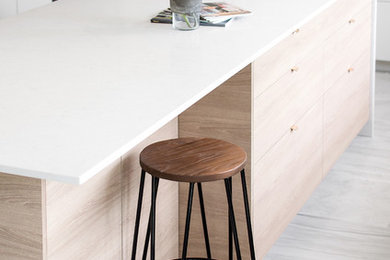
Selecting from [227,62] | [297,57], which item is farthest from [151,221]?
[297,57]

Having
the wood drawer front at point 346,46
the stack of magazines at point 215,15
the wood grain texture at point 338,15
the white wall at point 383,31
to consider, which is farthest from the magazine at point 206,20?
the white wall at point 383,31

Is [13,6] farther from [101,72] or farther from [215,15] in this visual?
[101,72]

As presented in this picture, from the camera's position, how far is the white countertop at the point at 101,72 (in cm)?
170

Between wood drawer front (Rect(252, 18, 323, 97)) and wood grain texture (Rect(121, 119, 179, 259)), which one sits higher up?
wood drawer front (Rect(252, 18, 323, 97))

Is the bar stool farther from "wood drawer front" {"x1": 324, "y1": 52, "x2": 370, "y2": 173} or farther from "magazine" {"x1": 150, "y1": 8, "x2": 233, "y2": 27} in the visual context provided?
"wood drawer front" {"x1": 324, "y1": 52, "x2": 370, "y2": 173}

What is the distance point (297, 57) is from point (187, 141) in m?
0.85

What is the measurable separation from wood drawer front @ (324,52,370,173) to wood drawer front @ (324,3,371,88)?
0.18 feet

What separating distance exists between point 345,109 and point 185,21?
59.3 inches

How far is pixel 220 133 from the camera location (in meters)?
2.77

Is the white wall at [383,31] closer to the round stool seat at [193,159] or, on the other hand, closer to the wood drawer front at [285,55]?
the wood drawer front at [285,55]

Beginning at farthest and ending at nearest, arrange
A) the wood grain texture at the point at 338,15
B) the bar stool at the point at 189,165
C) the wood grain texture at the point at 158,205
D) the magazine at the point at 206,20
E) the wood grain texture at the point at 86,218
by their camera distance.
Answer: the wood grain texture at the point at 338,15, the magazine at the point at 206,20, the wood grain texture at the point at 158,205, the bar stool at the point at 189,165, the wood grain texture at the point at 86,218

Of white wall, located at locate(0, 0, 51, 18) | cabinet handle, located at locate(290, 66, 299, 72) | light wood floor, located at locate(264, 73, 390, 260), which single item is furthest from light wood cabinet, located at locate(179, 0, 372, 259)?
white wall, located at locate(0, 0, 51, 18)

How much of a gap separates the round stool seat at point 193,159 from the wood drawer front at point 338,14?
4.20 ft

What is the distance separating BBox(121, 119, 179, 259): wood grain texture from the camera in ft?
8.18
